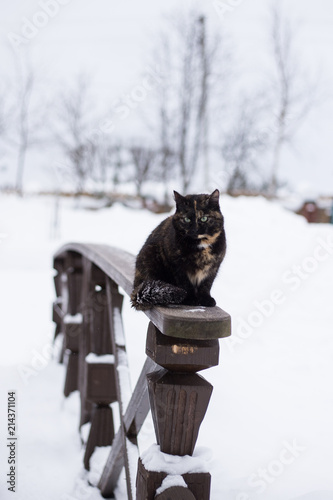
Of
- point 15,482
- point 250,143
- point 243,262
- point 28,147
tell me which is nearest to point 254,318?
point 243,262

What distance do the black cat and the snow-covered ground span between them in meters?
0.61

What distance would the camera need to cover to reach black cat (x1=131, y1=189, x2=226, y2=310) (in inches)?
75.0

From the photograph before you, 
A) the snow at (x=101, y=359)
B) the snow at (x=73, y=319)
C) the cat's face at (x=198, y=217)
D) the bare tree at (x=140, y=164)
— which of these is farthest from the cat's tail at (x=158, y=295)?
the bare tree at (x=140, y=164)

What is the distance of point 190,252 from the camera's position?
191 cm

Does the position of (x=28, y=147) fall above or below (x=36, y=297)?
above

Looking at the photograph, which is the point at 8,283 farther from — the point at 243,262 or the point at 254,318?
the point at 254,318

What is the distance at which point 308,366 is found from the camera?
4242mm

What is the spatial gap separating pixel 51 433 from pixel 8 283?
555 cm

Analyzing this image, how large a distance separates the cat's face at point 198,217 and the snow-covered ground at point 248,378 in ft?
2.62

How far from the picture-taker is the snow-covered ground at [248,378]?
113 inches

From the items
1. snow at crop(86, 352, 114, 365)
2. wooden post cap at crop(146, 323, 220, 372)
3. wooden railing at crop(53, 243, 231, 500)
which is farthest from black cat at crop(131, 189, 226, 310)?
snow at crop(86, 352, 114, 365)

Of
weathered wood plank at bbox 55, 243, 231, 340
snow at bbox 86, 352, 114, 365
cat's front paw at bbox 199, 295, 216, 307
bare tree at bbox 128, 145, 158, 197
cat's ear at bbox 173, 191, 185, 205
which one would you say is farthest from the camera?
bare tree at bbox 128, 145, 158, 197

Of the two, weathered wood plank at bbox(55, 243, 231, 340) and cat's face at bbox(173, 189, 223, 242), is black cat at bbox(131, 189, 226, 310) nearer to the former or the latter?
cat's face at bbox(173, 189, 223, 242)

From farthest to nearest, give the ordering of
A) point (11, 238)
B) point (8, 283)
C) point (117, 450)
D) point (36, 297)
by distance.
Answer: point (11, 238) → point (8, 283) → point (36, 297) → point (117, 450)
